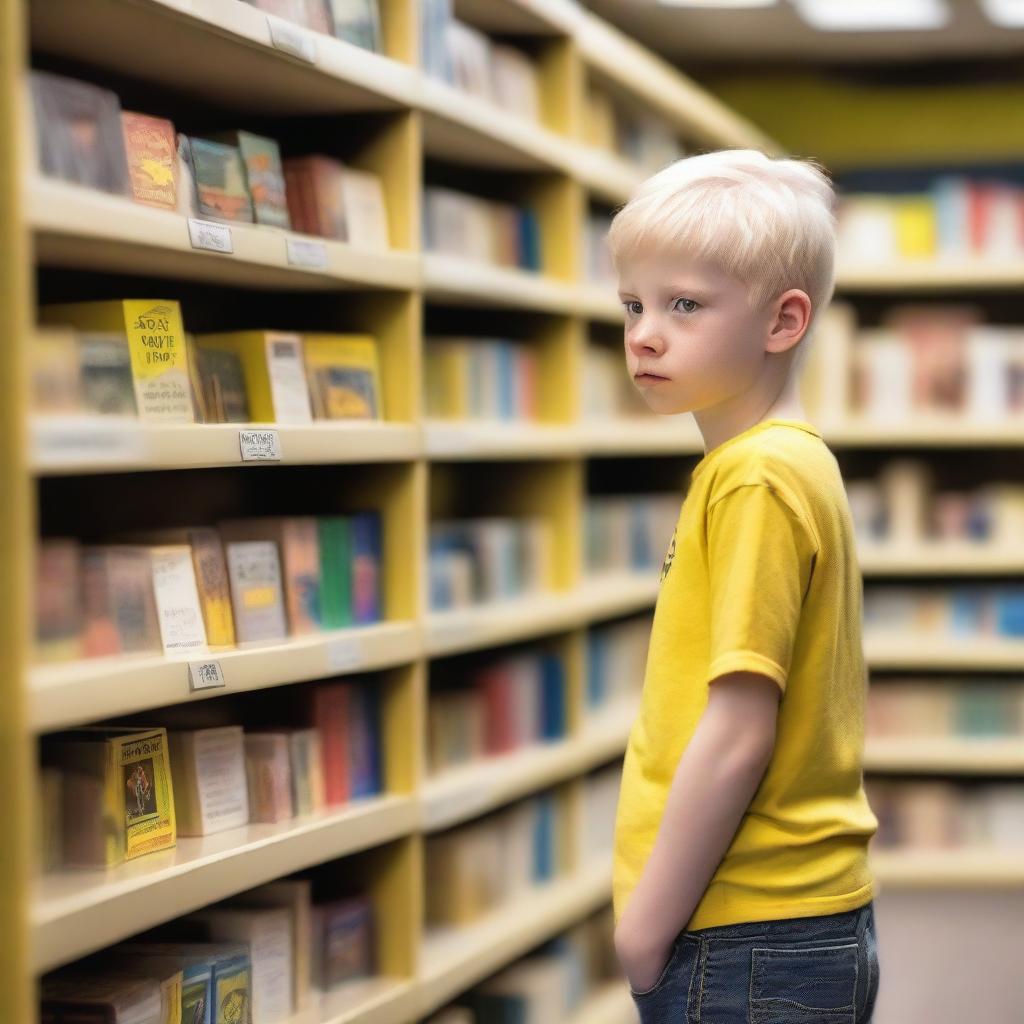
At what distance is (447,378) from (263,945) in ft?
4.15

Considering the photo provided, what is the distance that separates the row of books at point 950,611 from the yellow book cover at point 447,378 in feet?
7.47

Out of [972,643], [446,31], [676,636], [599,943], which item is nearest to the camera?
[676,636]

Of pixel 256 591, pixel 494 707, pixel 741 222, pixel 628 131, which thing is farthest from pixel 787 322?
pixel 628 131

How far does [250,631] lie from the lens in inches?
94.6

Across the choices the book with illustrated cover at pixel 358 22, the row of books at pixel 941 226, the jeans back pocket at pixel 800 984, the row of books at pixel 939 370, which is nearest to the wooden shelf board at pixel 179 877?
the jeans back pocket at pixel 800 984

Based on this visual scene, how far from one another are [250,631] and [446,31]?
51.2 inches

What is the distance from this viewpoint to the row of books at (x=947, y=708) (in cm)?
491

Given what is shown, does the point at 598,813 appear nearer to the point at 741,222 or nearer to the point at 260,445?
the point at 260,445

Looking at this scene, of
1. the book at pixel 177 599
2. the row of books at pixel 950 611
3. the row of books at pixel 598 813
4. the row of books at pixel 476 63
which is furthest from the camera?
the row of books at pixel 950 611

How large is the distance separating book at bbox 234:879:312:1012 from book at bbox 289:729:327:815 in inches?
5.1

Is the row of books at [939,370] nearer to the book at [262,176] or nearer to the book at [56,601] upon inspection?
the book at [262,176]

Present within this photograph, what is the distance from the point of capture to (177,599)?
221 centimetres

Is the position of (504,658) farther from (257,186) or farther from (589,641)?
(257,186)

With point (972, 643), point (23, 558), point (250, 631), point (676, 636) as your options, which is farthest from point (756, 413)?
point (972, 643)
